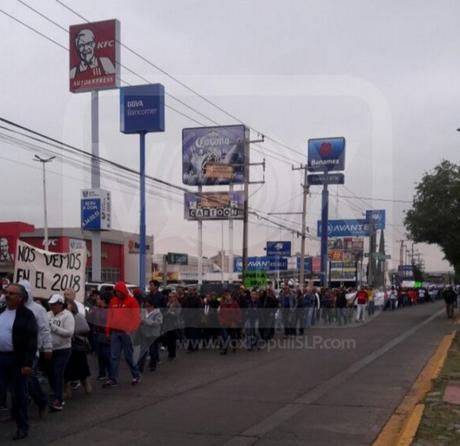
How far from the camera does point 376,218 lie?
66438 millimetres

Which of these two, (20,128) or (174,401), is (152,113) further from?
(174,401)

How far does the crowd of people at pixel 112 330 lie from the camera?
28.1 feet

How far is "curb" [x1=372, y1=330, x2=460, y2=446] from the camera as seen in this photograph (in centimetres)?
834

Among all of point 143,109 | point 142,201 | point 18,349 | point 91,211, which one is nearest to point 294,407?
point 18,349

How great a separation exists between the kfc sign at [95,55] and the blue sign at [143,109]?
1.03m

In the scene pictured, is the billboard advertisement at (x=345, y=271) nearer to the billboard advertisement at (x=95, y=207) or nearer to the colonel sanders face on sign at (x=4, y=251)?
the colonel sanders face on sign at (x=4, y=251)

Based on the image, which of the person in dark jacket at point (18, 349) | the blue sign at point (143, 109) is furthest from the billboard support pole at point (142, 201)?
the person in dark jacket at point (18, 349)

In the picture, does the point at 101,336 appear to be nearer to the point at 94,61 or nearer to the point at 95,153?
the point at 95,153

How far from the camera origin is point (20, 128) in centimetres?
1764

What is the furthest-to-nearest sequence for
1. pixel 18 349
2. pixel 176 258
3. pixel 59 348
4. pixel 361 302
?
pixel 176 258
pixel 361 302
pixel 59 348
pixel 18 349

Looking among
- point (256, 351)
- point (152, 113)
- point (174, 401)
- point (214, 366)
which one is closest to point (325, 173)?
point (152, 113)

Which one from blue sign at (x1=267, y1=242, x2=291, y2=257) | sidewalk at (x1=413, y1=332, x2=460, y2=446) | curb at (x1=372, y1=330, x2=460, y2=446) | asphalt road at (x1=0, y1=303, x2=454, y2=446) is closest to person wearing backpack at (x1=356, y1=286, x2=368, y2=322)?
asphalt road at (x1=0, y1=303, x2=454, y2=446)

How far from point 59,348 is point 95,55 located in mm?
19868

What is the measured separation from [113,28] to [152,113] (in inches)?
139
